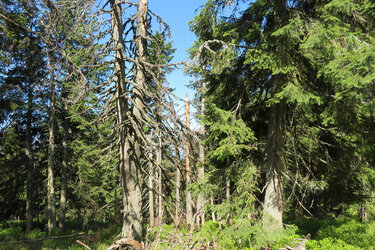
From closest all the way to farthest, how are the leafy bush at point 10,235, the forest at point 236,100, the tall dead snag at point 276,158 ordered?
the forest at point 236,100, the tall dead snag at point 276,158, the leafy bush at point 10,235

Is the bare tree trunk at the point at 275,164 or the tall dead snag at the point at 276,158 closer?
the tall dead snag at the point at 276,158

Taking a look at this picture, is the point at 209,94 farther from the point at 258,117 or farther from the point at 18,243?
the point at 18,243

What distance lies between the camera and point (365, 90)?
15.9ft

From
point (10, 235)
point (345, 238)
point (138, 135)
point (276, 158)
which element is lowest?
point (10, 235)

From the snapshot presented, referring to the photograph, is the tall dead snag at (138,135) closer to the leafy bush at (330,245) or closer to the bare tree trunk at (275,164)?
the bare tree trunk at (275,164)

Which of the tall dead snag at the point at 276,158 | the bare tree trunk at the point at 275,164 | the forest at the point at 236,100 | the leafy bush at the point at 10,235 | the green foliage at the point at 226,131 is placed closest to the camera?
the forest at the point at 236,100

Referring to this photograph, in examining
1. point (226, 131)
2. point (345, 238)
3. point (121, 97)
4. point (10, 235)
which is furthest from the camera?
point (10, 235)

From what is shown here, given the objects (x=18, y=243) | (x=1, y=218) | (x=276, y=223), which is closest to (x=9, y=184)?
(x=1, y=218)

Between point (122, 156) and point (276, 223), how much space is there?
475cm

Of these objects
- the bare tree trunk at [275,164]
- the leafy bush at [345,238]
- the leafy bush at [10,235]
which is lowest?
the leafy bush at [10,235]

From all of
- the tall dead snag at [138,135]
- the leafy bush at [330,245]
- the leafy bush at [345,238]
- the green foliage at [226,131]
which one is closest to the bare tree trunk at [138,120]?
the tall dead snag at [138,135]

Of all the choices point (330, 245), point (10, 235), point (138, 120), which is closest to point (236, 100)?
point (138, 120)

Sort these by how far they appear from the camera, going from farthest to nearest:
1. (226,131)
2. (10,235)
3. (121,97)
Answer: (10,235), (226,131), (121,97)

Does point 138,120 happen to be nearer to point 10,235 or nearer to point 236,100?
point 236,100
